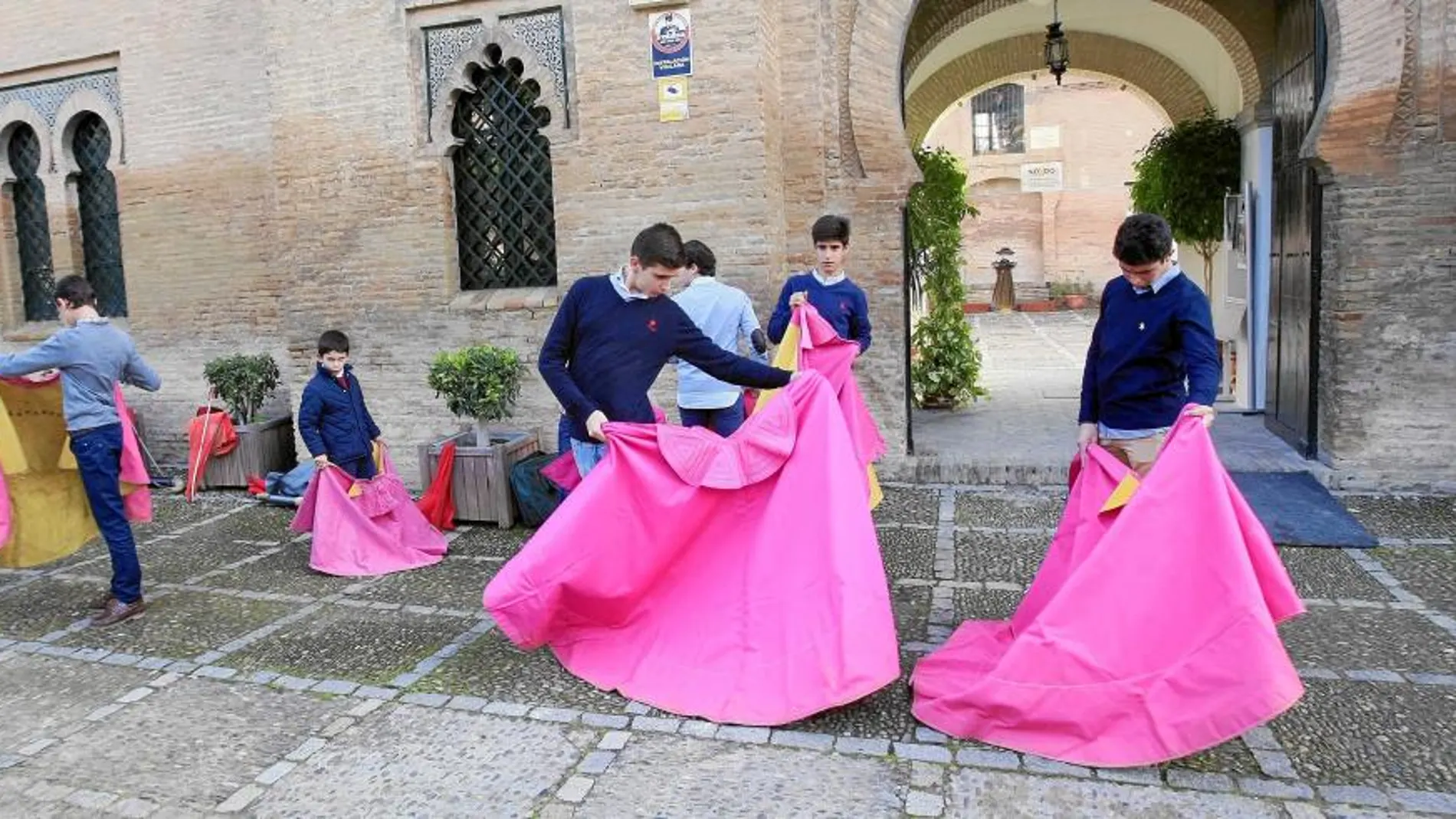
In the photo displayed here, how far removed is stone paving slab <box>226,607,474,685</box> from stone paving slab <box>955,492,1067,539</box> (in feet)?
11.4

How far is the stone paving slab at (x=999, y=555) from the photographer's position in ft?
19.1

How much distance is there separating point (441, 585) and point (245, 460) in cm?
395

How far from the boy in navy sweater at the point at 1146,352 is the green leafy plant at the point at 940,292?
580cm

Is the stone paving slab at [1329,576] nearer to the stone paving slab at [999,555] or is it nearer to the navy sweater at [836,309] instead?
the stone paving slab at [999,555]

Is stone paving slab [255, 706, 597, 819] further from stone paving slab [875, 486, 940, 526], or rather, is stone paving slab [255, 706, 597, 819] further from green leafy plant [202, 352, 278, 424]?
green leafy plant [202, 352, 278, 424]

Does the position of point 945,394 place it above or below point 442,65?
below

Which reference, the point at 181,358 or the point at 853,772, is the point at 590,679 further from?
the point at 181,358

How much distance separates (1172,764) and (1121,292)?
187cm

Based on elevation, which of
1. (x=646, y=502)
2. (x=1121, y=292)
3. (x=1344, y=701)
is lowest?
(x=1344, y=701)

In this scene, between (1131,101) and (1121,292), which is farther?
(1131,101)

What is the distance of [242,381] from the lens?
30.3 ft

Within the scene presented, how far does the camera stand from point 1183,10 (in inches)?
416

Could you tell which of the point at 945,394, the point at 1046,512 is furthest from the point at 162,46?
the point at 1046,512

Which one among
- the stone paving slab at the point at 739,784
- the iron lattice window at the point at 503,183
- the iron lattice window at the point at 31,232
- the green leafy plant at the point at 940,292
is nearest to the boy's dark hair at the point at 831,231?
the iron lattice window at the point at 503,183
